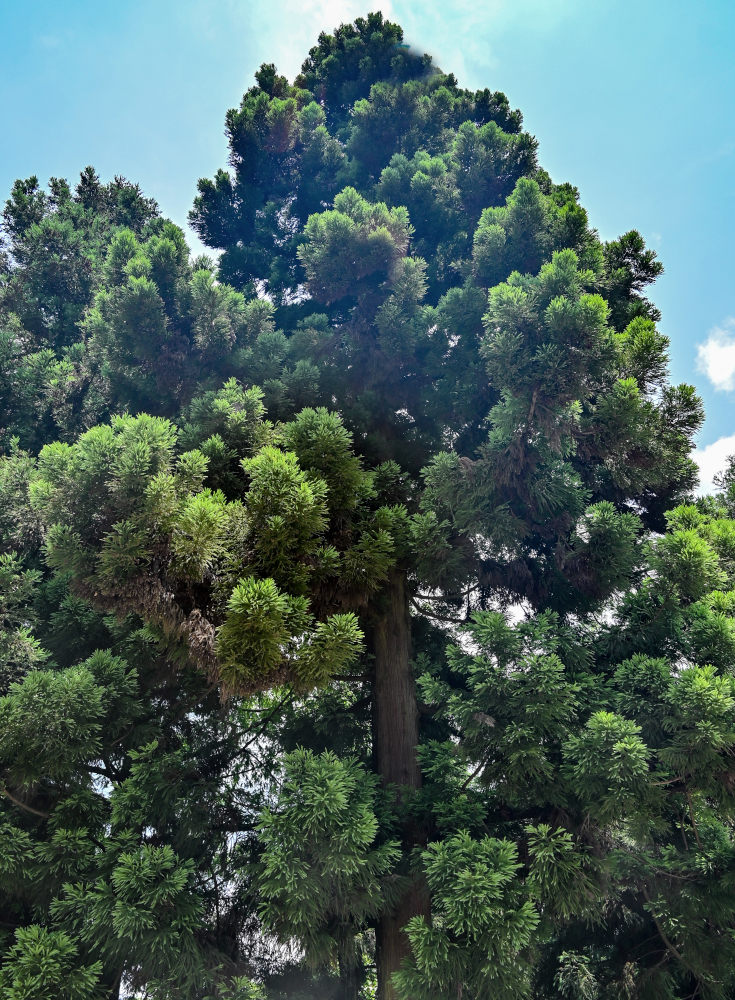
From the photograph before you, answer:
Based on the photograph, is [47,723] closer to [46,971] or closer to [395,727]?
[46,971]

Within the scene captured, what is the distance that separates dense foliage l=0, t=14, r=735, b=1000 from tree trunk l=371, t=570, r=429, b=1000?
4 cm

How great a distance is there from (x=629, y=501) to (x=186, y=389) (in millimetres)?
6467

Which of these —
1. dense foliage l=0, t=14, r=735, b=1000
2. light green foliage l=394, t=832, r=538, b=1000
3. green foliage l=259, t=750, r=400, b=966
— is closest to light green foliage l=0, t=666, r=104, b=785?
dense foliage l=0, t=14, r=735, b=1000

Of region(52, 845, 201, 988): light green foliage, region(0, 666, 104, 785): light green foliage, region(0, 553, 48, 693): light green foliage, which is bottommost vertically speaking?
region(52, 845, 201, 988): light green foliage

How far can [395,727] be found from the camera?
738cm

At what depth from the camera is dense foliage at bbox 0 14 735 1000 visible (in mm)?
5371

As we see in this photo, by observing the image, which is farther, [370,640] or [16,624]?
[370,640]

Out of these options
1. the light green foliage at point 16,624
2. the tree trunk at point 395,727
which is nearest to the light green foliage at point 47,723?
the light green foliage at point 16,624

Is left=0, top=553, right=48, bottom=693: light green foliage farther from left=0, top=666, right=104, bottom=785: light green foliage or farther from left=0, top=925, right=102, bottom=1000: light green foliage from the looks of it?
left=0, top=925, right=102, bottom=1000: light green foliage

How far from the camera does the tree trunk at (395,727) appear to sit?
621 cm

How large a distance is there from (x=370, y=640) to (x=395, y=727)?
1.32 metres

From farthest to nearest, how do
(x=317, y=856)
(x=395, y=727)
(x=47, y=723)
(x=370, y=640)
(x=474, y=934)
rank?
(x=370, y=640) < (x=395, y=727) < (x=47, y=723) < (x=317, y=856) < (x=474, y=934)

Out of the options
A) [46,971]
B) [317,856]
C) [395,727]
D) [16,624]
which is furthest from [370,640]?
[46,971]

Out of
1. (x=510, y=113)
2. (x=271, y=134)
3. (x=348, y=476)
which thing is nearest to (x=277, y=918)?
(x=348, y=476)
